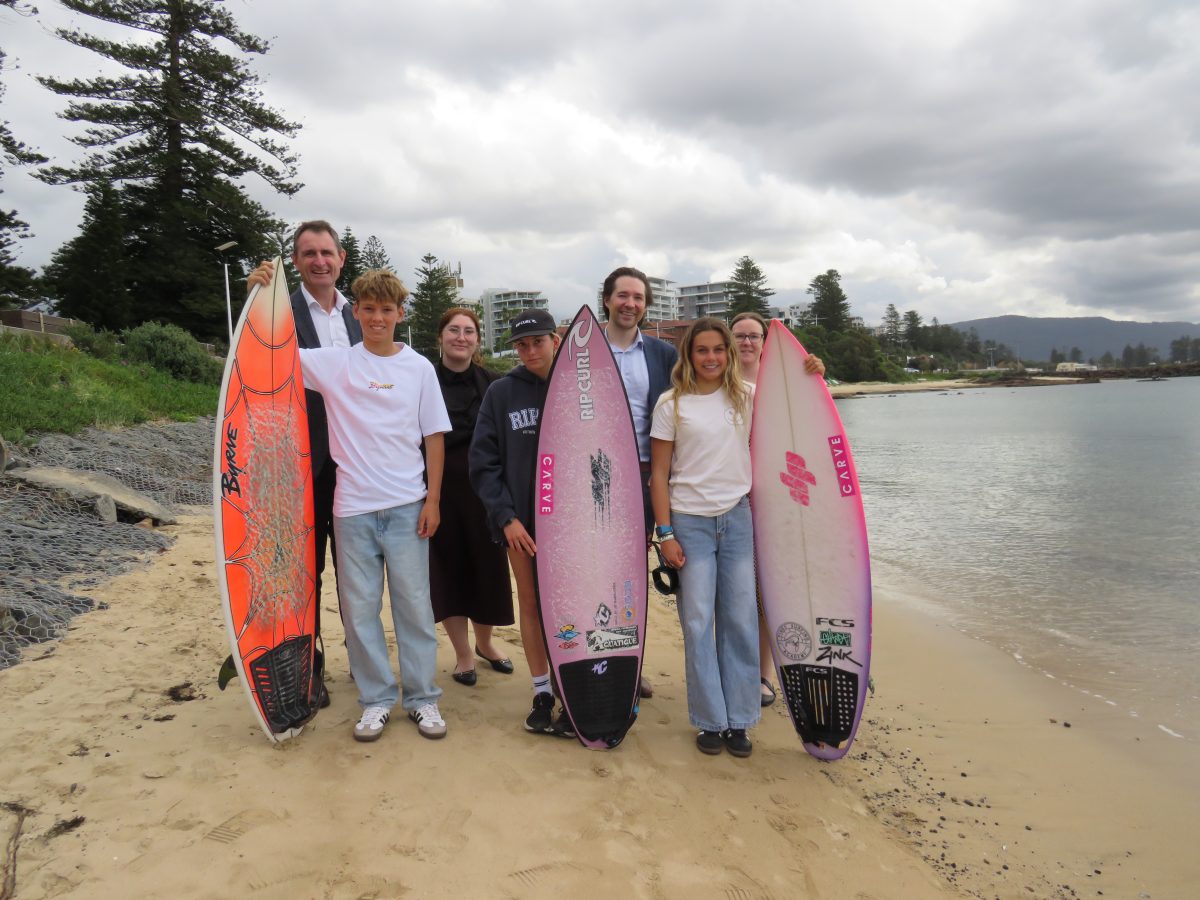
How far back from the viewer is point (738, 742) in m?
2.81

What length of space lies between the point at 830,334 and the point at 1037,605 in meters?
80.3

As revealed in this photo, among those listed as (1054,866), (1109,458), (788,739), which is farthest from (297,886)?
(1109,458)

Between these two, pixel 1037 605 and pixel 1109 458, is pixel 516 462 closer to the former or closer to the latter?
pixel 1037 605

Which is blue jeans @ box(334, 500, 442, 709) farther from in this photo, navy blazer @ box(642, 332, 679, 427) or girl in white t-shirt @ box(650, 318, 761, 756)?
navy blazer @ box(642, 332, 679, 427)

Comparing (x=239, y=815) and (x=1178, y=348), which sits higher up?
(x=1178, y=348)

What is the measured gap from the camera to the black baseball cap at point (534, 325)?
2896 mm

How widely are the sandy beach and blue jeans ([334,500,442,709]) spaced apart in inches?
9.4

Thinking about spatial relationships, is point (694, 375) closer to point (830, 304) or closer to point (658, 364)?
point (658, 364)

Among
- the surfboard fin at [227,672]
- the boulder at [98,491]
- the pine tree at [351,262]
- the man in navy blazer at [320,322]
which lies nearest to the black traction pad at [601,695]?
the man in navy blazer at [320,322]

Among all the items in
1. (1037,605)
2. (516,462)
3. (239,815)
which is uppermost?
(516,462)

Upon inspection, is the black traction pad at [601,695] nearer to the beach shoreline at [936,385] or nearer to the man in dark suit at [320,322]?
the man in dark suit at [320,322]

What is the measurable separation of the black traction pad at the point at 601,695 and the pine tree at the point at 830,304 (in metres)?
84.1

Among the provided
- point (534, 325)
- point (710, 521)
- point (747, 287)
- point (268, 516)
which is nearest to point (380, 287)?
point (534, 325)

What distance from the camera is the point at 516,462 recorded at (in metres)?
2.93
